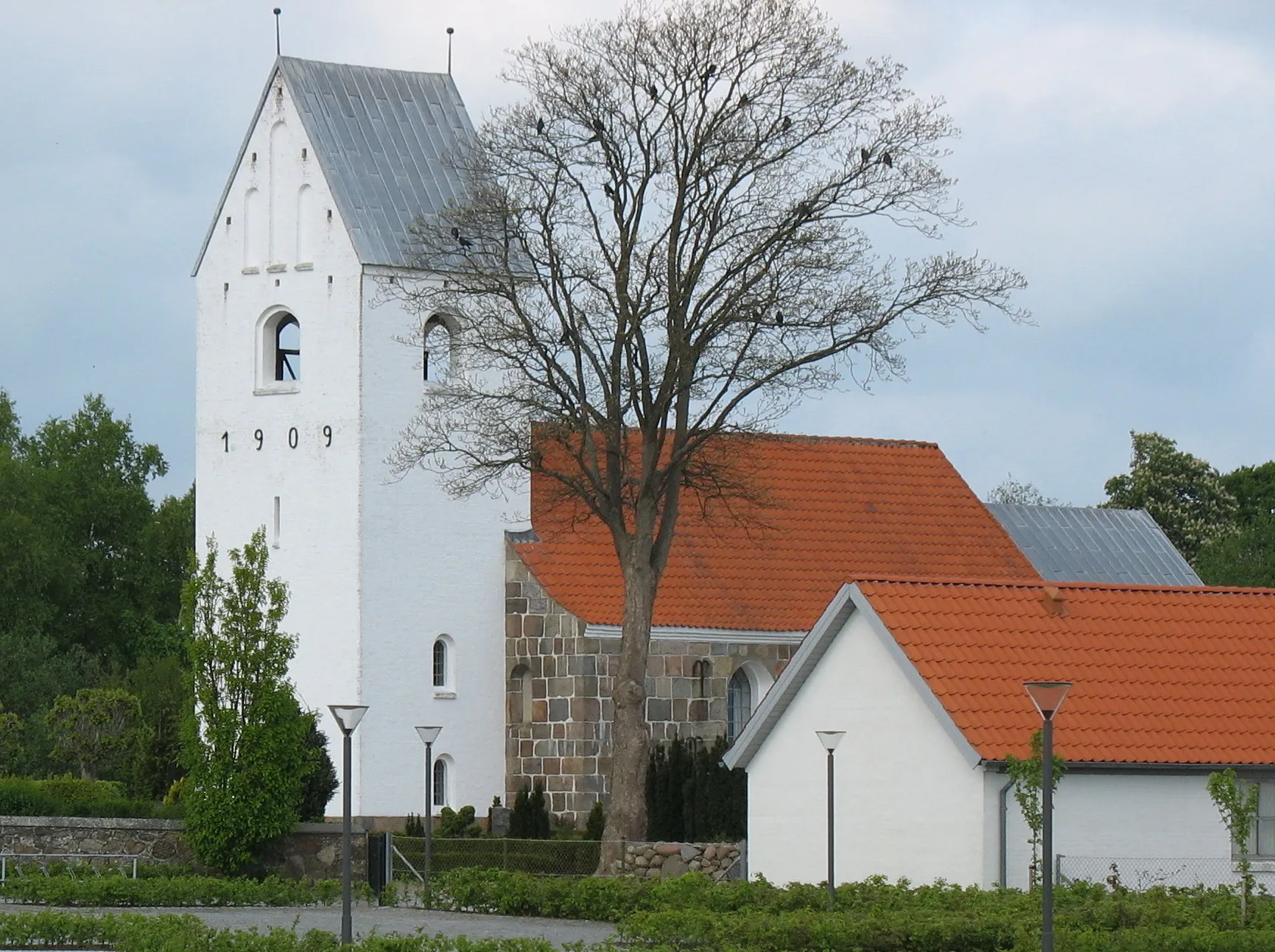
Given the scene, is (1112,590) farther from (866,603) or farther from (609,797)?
(609,797)

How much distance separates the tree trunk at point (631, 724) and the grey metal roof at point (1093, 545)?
1476cm

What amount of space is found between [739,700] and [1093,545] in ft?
42.0

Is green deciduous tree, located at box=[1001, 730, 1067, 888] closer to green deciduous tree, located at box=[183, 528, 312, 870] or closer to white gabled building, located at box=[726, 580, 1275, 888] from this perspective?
white gabled building, located at box=[726, 580, 1275, 888]

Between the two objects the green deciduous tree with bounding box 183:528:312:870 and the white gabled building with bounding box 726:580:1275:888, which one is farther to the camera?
the green deciduous tree with bounding box 183:528:312:870

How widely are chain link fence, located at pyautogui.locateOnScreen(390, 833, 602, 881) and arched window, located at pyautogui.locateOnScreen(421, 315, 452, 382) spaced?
8230mm

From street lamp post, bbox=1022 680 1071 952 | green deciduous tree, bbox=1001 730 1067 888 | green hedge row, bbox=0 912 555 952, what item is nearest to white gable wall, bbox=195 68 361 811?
green hedge row, bbox=0 912 555 952

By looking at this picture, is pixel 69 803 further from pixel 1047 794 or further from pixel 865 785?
pixel 1047 794

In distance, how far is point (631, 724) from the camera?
33.1 m

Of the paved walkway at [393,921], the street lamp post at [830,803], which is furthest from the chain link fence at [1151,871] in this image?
the paved walkway at [393,921]

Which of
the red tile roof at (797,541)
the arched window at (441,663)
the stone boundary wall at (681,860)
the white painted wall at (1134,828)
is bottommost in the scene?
the stone boundary wall at (681,860)

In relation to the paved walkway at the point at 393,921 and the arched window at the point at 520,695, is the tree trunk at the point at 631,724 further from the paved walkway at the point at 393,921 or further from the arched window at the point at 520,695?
the arched window at the point at 520,695

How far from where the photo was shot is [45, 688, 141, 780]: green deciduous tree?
45.1m

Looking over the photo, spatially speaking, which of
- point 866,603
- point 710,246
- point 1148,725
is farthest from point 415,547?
point 1148,725

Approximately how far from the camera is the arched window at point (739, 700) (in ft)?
128
